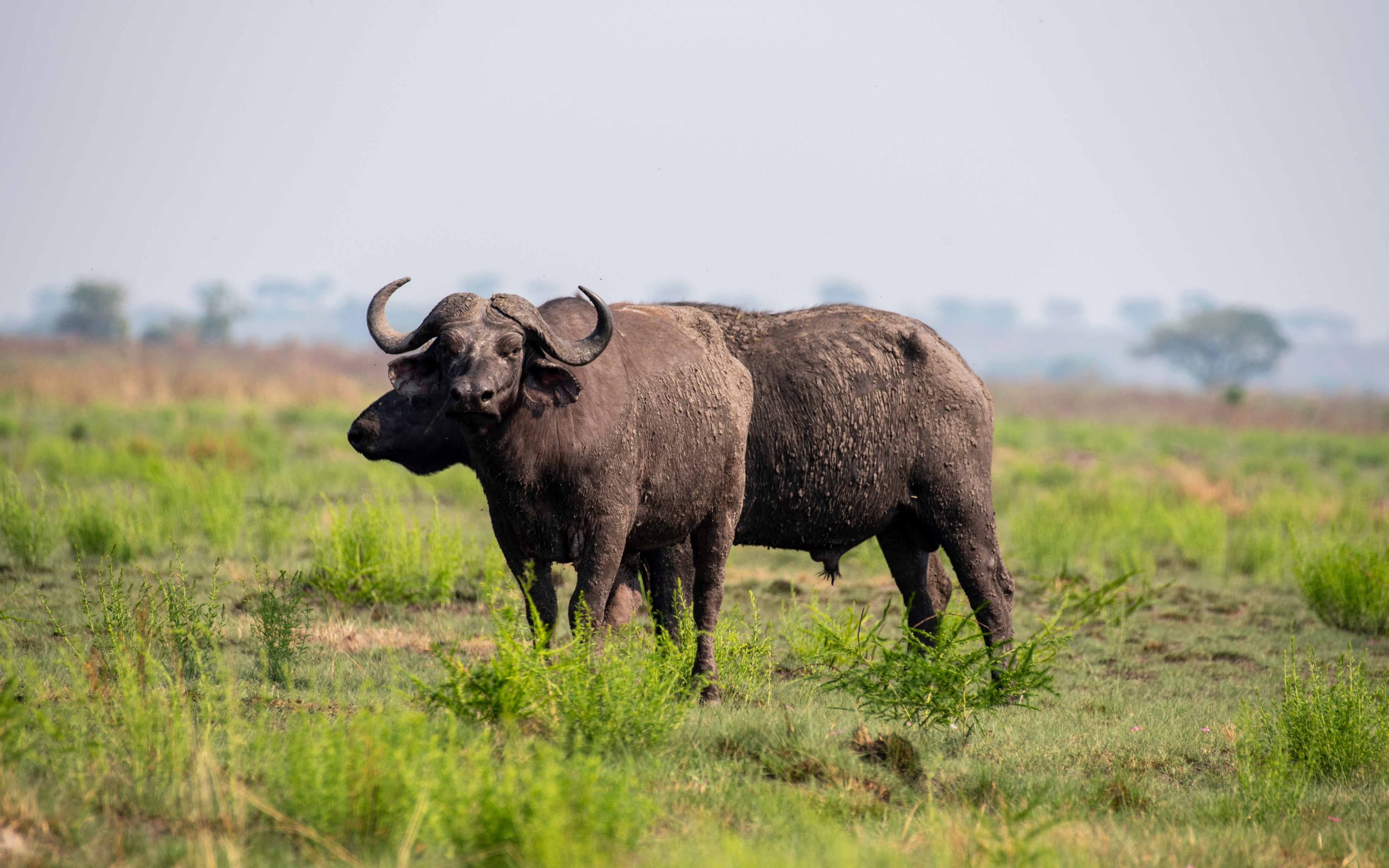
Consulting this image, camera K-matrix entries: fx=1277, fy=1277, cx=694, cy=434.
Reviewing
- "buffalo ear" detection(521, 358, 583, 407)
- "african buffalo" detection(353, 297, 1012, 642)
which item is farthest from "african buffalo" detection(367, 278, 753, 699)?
"african buffalo" detection(353, 297, 1012, 642)

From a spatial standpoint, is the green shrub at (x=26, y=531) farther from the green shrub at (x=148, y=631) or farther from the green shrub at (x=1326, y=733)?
the green shrub at (x=1326, y=733)

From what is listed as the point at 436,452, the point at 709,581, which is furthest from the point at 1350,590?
the point at 436,452

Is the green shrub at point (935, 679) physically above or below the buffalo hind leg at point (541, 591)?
below

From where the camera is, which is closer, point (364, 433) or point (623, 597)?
point (623, 597)

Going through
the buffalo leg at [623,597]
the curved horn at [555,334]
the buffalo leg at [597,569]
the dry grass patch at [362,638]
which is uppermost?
the curved horn at [555,334]

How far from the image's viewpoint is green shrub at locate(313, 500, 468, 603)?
9.18 metres

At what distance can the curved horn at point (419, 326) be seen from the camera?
Answer: 595 cm

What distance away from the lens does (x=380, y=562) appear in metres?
9.24

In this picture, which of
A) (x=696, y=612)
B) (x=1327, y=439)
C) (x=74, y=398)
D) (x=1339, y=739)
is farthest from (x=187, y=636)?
(x=1327, y=439)

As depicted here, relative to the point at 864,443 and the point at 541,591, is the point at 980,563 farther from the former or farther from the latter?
the point at 541,591

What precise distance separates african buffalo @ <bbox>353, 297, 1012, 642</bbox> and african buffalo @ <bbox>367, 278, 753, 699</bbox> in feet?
1.53

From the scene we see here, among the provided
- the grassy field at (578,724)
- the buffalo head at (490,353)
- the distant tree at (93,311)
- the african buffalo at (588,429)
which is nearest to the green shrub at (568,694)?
the grassy field at (578,724)

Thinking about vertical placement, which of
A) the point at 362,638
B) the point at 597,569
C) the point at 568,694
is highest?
the point at 597,569

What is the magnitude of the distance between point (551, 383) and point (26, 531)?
605 cm
